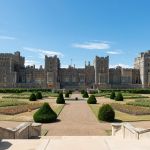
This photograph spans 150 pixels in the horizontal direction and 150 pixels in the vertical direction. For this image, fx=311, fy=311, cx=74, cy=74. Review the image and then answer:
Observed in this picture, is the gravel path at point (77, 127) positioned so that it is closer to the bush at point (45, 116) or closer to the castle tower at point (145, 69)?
the bush at point (45, 116)

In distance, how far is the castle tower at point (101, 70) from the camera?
83938 mm

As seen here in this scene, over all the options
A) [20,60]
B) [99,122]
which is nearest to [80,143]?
[99,122]

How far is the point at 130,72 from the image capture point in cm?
8562

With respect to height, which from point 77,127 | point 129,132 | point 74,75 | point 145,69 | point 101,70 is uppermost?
point 145,69

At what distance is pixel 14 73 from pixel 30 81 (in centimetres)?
500

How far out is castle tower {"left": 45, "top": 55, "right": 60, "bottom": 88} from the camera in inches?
3273

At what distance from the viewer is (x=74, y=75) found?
84.9 metres

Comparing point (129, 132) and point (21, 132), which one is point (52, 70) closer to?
point (21, 132)

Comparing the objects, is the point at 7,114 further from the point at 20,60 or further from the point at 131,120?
the point at 20,60

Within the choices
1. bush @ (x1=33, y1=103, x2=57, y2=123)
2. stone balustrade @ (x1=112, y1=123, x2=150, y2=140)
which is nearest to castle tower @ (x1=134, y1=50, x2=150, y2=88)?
bush @ (x1=33, y1=103, x2=57, y2=123)

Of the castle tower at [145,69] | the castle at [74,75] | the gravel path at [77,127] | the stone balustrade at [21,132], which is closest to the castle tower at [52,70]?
the castle at [74,75]

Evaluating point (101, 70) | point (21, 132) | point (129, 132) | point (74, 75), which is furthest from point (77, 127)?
point (101, 70)

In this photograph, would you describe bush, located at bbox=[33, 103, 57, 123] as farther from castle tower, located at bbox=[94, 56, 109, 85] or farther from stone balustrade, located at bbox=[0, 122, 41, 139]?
castle tower, located at bbox=[94, 56, 109, 85]

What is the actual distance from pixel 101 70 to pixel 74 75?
749 cm
